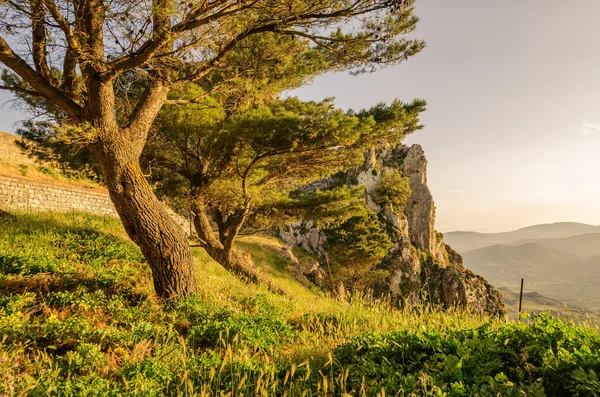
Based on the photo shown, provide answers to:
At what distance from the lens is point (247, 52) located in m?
8.37

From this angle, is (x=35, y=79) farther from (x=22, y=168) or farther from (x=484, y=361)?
(x=22, y=168)

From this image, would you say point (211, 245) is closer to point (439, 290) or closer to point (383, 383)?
point (383, 383)

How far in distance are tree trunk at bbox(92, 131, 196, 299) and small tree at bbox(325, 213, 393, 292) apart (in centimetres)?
2347

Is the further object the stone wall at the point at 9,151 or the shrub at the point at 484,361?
the stone wall at the point at 9,151

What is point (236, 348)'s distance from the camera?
3.95 metres

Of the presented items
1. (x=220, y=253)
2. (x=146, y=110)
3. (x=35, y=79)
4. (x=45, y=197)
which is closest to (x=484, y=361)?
(x=146, y=110)

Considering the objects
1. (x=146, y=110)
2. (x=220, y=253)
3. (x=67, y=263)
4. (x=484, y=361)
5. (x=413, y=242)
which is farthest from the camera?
(x=413, y=242)

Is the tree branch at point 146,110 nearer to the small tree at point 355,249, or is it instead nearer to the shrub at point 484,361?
the shrub at point 484,361

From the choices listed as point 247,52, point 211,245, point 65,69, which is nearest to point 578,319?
point 247,52

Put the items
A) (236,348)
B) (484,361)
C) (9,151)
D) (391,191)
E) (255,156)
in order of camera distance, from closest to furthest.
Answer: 1. (484,361)
2. (236,348)
3. (255,156)
4. (9,151)
5. (391,191)

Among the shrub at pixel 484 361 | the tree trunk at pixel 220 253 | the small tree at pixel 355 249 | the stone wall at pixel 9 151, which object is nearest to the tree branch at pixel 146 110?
the tree trunk at pixel 220 253

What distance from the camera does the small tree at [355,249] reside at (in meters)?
28.7

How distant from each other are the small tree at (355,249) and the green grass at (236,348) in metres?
22.2

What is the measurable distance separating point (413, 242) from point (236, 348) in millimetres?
56452
